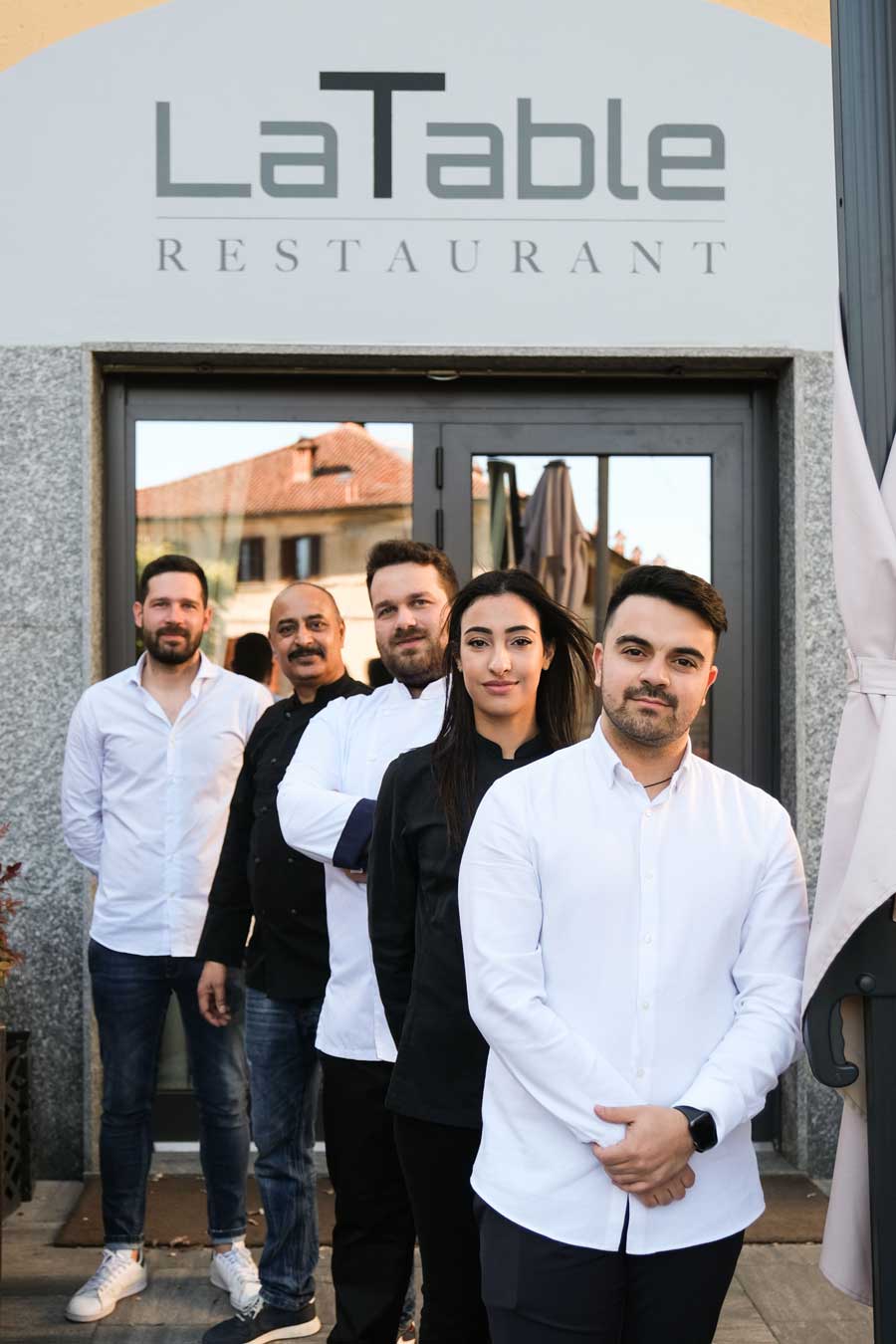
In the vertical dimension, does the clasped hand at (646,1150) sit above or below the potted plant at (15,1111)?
above

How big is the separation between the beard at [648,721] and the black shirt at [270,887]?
147 cm

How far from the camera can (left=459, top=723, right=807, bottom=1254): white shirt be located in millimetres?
2086

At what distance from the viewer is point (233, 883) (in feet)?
12.3

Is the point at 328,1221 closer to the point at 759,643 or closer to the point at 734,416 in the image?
the point at 759,643

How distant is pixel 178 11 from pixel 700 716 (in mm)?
3149

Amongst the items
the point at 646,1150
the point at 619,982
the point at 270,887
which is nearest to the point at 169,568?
the point at 270,887

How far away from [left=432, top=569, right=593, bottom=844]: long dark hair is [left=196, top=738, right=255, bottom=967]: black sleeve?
1076mm

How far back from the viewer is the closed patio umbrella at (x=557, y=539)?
5.34 metres

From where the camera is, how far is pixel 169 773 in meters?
4.17

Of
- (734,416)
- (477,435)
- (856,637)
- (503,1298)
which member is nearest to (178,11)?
(477,435)

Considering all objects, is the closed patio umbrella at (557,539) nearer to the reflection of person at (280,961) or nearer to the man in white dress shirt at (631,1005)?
the reflection of person at (280,961)

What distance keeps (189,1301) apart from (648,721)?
8.66 ft

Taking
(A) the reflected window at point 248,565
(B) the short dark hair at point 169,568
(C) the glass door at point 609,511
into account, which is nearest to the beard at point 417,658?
(B) the short dark hair at point 169,568

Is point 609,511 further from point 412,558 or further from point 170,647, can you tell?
point 412,558
